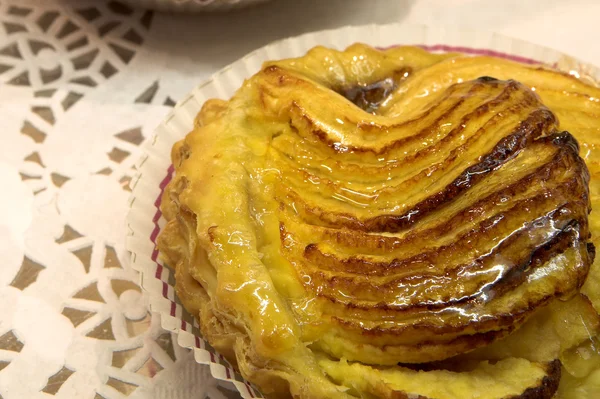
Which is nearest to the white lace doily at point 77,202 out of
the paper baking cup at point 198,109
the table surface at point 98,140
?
the table surface at point 98,140

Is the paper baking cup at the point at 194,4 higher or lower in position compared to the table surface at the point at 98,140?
higher

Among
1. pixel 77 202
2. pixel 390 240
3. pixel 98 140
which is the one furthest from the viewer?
pixel 98 140

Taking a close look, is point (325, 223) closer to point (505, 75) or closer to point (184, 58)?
point (505, 75)

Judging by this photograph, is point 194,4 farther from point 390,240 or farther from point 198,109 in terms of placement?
point 390,240

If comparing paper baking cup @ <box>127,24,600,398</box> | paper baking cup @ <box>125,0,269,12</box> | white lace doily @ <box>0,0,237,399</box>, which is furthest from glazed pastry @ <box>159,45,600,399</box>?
paper baking cup @ <box>125,0,269,12</box>

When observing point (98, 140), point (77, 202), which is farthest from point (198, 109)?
point (77, 202)

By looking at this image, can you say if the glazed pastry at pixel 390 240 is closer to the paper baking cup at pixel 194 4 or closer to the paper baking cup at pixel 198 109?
the paper baking cup at pixel 198 109

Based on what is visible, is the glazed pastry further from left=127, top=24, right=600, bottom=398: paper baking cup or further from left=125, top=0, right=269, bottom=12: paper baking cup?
left=125, top=0, right=269, bottom=12: paper baking cup
